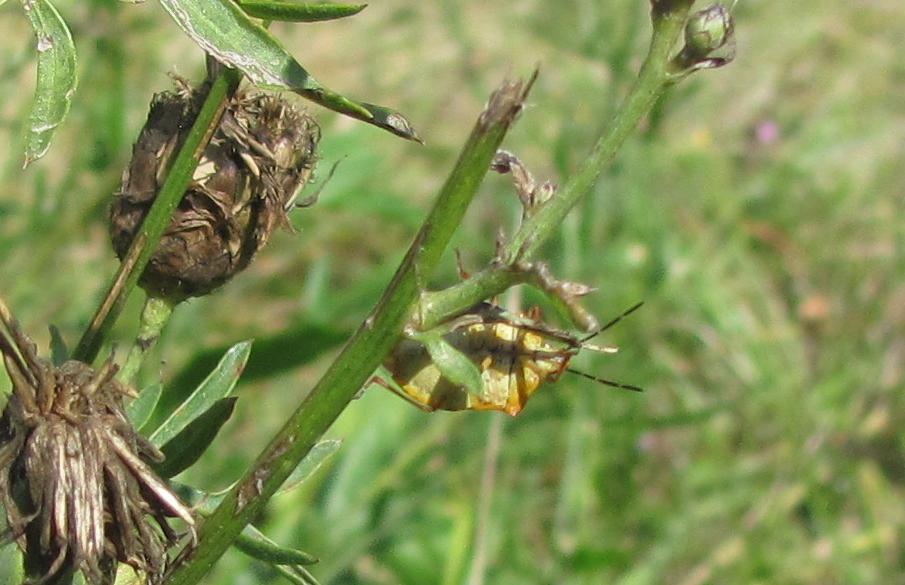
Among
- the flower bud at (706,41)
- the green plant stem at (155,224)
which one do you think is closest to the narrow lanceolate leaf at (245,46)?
the green plant stem at (155,224)

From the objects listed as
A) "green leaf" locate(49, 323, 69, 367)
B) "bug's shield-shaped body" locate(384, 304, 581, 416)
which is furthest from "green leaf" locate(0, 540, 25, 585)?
"bug's shield-shaped body" locate(384, 304, 581, 416)

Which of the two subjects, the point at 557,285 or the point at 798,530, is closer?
the point at 557,285

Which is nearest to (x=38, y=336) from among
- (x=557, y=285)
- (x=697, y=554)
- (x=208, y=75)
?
(x=697, y=554)

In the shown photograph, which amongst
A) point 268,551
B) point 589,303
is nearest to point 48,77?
point 268,551

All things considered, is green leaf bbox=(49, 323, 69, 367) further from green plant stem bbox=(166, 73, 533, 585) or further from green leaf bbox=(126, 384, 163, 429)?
green plant stem bbox=(166, 73, 533, 585)

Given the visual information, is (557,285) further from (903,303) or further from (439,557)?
(903,303)

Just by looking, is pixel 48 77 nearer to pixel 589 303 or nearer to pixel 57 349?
pixel 57 349

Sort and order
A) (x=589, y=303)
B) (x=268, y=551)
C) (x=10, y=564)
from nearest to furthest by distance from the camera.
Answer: (x=10, y=564) < (x=268, y=551) < (x=589, y=303)
